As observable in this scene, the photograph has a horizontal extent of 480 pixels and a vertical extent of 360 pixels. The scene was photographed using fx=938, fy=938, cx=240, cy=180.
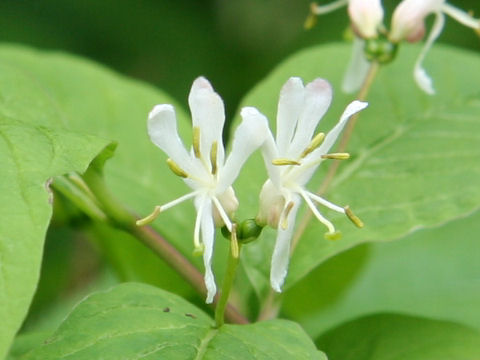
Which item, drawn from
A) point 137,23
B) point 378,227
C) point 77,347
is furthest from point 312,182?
point 137,23

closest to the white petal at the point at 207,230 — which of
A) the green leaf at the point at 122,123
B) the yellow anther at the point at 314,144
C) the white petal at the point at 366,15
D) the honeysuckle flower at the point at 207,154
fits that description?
the honeysuckle flower at the point at 207,154

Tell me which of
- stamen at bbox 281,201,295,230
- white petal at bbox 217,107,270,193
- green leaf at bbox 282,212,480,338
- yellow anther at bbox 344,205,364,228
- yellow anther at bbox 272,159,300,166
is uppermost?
white petal at bbox 217,107,270,193

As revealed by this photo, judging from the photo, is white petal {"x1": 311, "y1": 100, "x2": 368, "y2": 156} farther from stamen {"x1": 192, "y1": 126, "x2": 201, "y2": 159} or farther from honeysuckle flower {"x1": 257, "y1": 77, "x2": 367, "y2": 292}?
stamen {"x1": 192, "y1": 126, "x2": 201, "y2": 159}

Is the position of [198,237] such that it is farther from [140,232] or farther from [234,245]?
[140,232]

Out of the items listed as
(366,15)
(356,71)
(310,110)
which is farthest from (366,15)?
(310,110)

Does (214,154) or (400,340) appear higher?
(214,154)

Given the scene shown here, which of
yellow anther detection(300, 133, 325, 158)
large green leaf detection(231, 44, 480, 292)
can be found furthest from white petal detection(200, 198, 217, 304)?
large green leaf detection(231, 44, 480, 292)

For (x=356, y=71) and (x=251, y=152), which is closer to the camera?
(x=251, y=152)

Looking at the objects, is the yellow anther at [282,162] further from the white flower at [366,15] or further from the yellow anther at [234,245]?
the white flower at [366,15]
